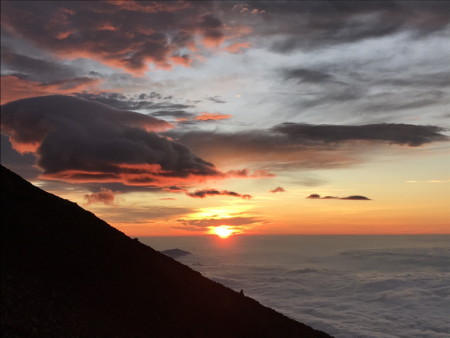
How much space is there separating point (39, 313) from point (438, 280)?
757 feet

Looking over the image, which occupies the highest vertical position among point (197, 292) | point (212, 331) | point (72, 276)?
point (72, 276)

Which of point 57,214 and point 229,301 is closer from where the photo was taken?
point 57,214

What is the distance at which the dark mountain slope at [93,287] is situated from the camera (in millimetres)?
20203

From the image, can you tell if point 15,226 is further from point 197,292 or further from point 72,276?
point 197,292

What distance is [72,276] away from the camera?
24.7 m

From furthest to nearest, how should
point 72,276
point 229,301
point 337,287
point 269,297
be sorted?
point 337,287
point 269,297
point 229,301
point 72,276

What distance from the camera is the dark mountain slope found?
20203 mm

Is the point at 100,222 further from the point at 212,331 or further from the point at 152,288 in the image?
the point at 212,331

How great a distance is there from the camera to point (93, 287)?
25.0m

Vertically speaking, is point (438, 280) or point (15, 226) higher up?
point (15, 226)

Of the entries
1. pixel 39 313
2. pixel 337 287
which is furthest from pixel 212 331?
pixel 337 287

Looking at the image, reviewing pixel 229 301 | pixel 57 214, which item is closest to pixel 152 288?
pixel 229 301

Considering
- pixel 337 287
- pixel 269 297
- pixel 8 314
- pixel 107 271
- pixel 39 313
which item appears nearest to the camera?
pixel 8 314

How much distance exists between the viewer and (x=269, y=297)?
15900 centimetres
